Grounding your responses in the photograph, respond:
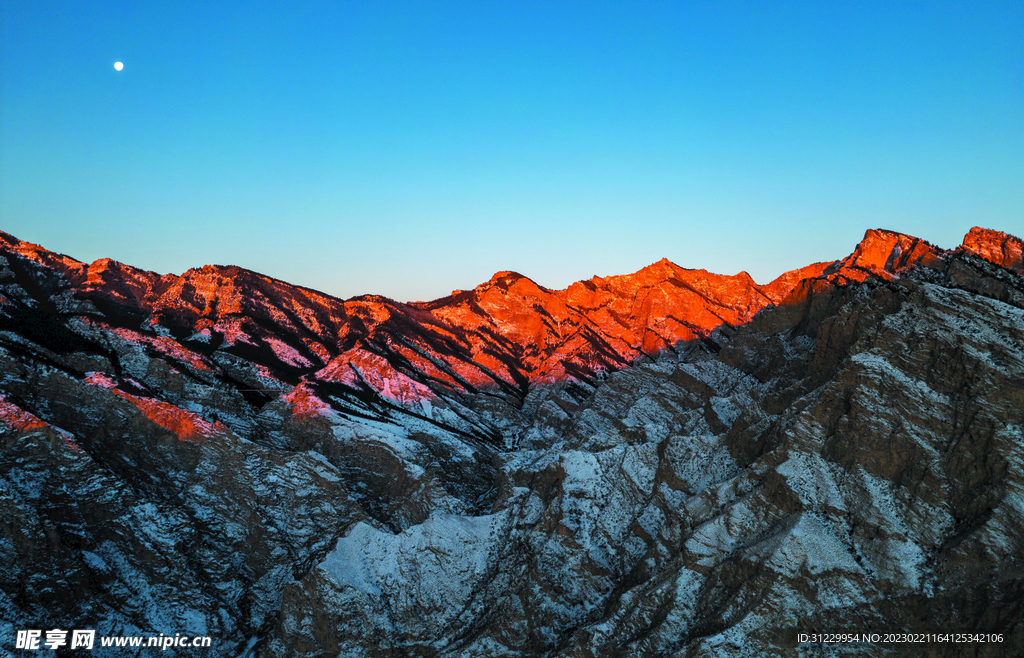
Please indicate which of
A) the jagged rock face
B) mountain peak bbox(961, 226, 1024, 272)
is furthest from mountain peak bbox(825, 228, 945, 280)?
the jagged rock face

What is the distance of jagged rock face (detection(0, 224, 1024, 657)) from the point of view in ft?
183

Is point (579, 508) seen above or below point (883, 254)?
below

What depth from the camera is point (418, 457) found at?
11688 centimetres

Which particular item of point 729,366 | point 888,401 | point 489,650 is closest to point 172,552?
point 489,650

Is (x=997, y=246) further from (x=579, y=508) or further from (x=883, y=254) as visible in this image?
(x=579, y=508)

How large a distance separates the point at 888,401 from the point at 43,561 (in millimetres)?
83785

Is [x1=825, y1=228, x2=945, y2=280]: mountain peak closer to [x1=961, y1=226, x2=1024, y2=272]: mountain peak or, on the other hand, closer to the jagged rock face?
[x1=961, y1=226, x2=1024, y2=272]: mountain peak

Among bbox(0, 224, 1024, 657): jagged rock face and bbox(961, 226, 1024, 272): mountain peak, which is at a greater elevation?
bbox(961, 226, 1024, 272): mountain peak

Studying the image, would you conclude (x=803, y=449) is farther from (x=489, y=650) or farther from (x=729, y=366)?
(x=729, y=366)

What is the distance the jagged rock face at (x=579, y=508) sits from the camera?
55906mm

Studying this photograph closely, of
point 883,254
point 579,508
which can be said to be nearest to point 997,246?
point 883,254

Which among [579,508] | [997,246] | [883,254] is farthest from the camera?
[883,254]

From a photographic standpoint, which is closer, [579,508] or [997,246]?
[579,508]

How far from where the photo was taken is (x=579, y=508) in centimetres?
7988
